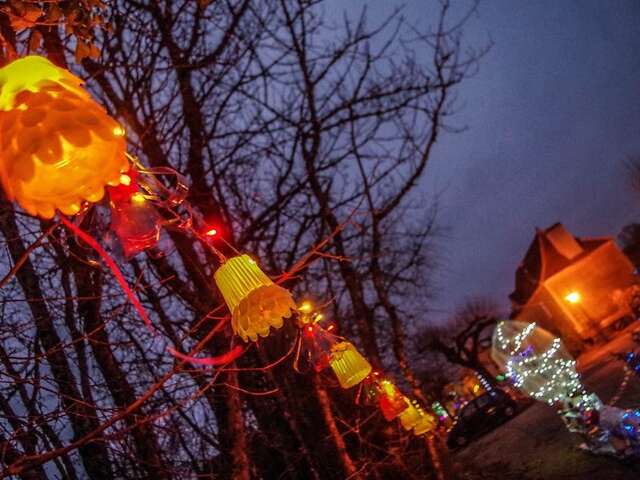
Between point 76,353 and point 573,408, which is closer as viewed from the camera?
point 76,353

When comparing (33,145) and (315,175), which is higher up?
(315,175)

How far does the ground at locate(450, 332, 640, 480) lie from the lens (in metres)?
9.38

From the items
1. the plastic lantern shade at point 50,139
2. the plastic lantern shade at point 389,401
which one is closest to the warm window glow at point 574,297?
the plastic lantern shade at point 389,401

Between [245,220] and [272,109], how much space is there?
2.50 metres

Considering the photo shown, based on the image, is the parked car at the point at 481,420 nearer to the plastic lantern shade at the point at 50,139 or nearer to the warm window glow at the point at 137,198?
the warm window glow at the point at 137,198

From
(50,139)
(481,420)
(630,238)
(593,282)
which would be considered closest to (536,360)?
(481,420)

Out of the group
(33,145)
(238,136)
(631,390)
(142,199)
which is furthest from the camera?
(631,390)

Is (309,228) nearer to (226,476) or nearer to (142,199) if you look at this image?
(226,476)

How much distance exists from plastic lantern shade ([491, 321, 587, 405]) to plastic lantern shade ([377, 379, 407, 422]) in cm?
747

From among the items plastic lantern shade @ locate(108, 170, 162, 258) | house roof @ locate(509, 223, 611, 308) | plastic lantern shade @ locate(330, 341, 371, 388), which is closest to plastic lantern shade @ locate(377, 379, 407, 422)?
plastic lantern shade @ locate(330, 341, 371, 388)

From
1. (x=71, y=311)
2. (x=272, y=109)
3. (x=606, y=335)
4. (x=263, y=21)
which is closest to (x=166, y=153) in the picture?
(x=272, y=109)

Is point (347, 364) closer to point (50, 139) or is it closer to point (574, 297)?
point (50, 139)

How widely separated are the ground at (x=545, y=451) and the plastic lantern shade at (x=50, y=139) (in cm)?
956

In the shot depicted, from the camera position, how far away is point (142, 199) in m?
2.14
